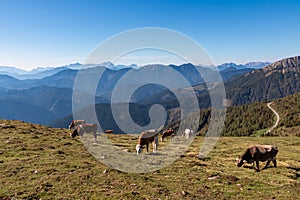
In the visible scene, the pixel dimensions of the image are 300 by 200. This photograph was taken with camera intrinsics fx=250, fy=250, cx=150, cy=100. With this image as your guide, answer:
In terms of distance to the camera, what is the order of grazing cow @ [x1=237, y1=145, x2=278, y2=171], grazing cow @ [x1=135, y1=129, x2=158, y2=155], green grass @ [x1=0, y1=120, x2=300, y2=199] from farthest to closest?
1. grazing cow @ [x1=135, y1=129, x2=158, y2=155]
2. grazing cow @ [x1=237, y1=145, x2=278, y2=171]
3. green grass @ [x1=0, y1=120, x2=300, y2=199]

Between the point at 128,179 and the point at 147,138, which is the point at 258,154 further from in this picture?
the point at 128,179

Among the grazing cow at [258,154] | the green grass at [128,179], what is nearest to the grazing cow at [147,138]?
the green grass at [128,179]

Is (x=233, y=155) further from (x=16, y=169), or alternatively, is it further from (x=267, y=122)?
(x=267, y=122)

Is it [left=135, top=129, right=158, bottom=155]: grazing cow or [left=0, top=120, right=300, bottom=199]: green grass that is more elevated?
[left=135, top=129, right=158, bottom=155]: grazing cow

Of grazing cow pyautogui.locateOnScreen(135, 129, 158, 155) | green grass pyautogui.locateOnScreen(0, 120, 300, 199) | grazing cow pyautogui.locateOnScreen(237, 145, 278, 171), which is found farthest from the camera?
grazing cow pyautogui.locateOnScreen(135, 129, 158, 155)

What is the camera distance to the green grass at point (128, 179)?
16312 mm

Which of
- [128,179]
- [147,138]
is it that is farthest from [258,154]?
[128,179]

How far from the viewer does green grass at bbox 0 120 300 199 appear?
16312 mm

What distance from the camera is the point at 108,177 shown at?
62.8 feet

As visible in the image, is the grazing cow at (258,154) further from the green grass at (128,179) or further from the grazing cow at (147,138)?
the grazing cow at (147,138)

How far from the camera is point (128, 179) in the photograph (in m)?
19.1

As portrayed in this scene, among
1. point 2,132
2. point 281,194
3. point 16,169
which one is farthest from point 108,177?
point 2,132

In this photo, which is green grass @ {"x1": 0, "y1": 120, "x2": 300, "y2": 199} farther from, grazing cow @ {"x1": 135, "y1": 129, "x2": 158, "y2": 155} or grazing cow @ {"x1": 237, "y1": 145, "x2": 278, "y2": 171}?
grazing cow @ {"x1": 135, "y1": 129, "x2": 158, "y2": 155}

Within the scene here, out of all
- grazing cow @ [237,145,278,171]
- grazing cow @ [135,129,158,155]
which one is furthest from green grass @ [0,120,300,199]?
grazing cow @ [135,129,158,155]
